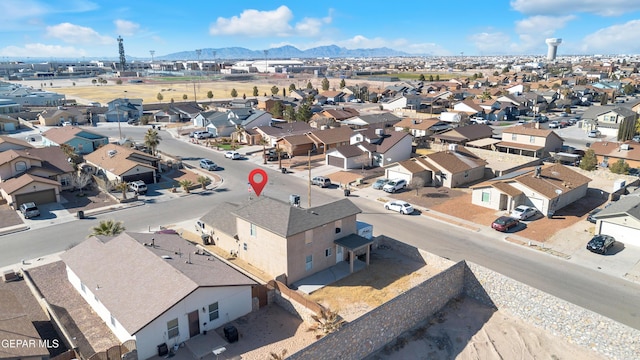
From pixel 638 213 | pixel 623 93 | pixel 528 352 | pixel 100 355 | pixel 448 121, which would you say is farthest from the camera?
pixel 623 93

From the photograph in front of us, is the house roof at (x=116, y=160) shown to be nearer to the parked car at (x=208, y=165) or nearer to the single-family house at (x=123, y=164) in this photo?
the single-family house at (x=123, y=164)

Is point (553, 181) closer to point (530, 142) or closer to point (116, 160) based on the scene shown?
point (530, 142)

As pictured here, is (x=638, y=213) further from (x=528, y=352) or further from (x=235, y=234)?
(x=235, y=234)

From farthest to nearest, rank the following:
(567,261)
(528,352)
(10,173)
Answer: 1. (10,173)
2. (567,261)
3. (528,352)

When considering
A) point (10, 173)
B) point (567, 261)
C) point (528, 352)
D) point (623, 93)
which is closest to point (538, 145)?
point (567, 261)

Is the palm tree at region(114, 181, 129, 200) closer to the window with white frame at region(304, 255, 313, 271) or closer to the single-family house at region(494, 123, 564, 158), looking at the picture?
the window with white frame at region(304, 255, 313, 271)
